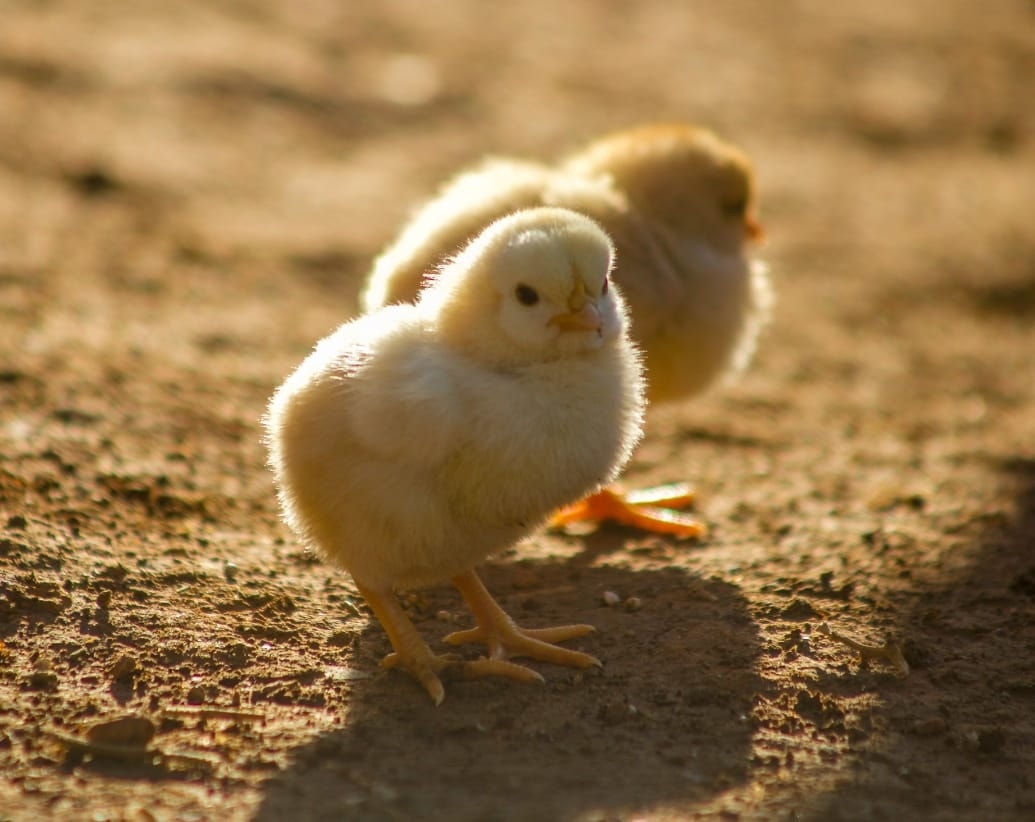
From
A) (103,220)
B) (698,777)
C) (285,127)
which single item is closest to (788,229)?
(285,127)

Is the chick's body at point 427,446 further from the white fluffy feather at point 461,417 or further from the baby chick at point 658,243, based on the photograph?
the baby chick at point 658,243

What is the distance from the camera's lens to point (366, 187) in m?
7.93

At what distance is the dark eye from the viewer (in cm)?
345

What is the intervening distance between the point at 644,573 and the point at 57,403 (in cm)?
231

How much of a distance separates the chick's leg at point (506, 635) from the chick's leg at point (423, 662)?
9 cm

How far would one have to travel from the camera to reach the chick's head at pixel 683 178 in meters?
5.05

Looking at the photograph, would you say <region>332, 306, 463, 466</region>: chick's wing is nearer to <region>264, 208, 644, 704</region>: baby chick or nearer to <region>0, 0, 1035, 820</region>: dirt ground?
<region>264, 208, 644, 704</region>: baby chick

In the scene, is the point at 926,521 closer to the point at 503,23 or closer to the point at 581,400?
the point at 581,400

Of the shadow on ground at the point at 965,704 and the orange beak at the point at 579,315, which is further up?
the orange beak at the point at 579,315

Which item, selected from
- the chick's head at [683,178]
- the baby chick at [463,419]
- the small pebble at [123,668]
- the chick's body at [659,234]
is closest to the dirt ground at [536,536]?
the small pebble at [123,668]

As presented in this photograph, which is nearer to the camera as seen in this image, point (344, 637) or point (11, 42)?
point (344, 637)

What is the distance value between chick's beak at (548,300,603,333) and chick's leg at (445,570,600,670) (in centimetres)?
82

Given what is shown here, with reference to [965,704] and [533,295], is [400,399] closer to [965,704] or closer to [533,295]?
[533,295]

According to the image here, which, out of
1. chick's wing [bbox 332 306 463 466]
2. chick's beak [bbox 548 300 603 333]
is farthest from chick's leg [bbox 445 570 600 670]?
chick's beak [bbox 548 300 603 333]
